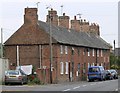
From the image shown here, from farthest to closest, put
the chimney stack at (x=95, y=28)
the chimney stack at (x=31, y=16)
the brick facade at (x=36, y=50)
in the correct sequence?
the chimney stack at (x=95, y=28) < the chimney stack at (x=31, y=16) < the brick facade at (x=36, y=50)

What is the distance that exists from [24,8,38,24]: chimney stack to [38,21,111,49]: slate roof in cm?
105

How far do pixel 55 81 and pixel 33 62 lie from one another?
5562 millimetres

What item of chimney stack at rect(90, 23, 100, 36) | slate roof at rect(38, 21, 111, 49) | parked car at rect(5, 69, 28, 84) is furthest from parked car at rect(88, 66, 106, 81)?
chimney stack at rect(90, 23, 100, 36)

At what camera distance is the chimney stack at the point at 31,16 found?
187 ft

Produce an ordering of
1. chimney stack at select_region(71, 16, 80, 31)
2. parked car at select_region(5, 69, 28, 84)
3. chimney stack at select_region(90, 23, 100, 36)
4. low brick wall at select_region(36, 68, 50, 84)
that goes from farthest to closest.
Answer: chimney stack at select_region(90, 23, 100, 36)
chimney stack at select_region(71, 16, 80, 31)
low brick wall at select_region(36, 68, 50, 84)
parked car at select_region(5, 69, 28, 84)

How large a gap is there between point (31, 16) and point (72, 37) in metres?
10.3

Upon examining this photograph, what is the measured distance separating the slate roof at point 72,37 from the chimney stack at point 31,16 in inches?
41.3

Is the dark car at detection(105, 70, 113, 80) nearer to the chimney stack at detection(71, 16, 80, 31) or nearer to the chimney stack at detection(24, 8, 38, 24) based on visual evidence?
→ the chimney stack at detection(24, 8, 38, 24)

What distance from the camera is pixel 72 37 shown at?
215ft

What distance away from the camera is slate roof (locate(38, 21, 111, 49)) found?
58862 millimetres

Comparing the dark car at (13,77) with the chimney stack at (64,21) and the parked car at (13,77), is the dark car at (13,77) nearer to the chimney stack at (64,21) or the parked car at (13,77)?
the parked car at (13,77)

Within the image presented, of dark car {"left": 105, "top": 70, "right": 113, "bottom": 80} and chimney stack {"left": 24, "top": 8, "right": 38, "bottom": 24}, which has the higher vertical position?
chimney stack {"left": 24, "top": 8, "right": 38, "bottom": 24}

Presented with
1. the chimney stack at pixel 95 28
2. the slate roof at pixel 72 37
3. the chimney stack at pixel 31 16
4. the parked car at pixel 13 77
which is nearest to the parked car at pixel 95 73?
the slate roof at pixel 72 37

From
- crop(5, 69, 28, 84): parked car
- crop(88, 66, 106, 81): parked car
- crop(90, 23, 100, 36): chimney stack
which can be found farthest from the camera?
crop(90, 23, 100, 36): chimney stack
